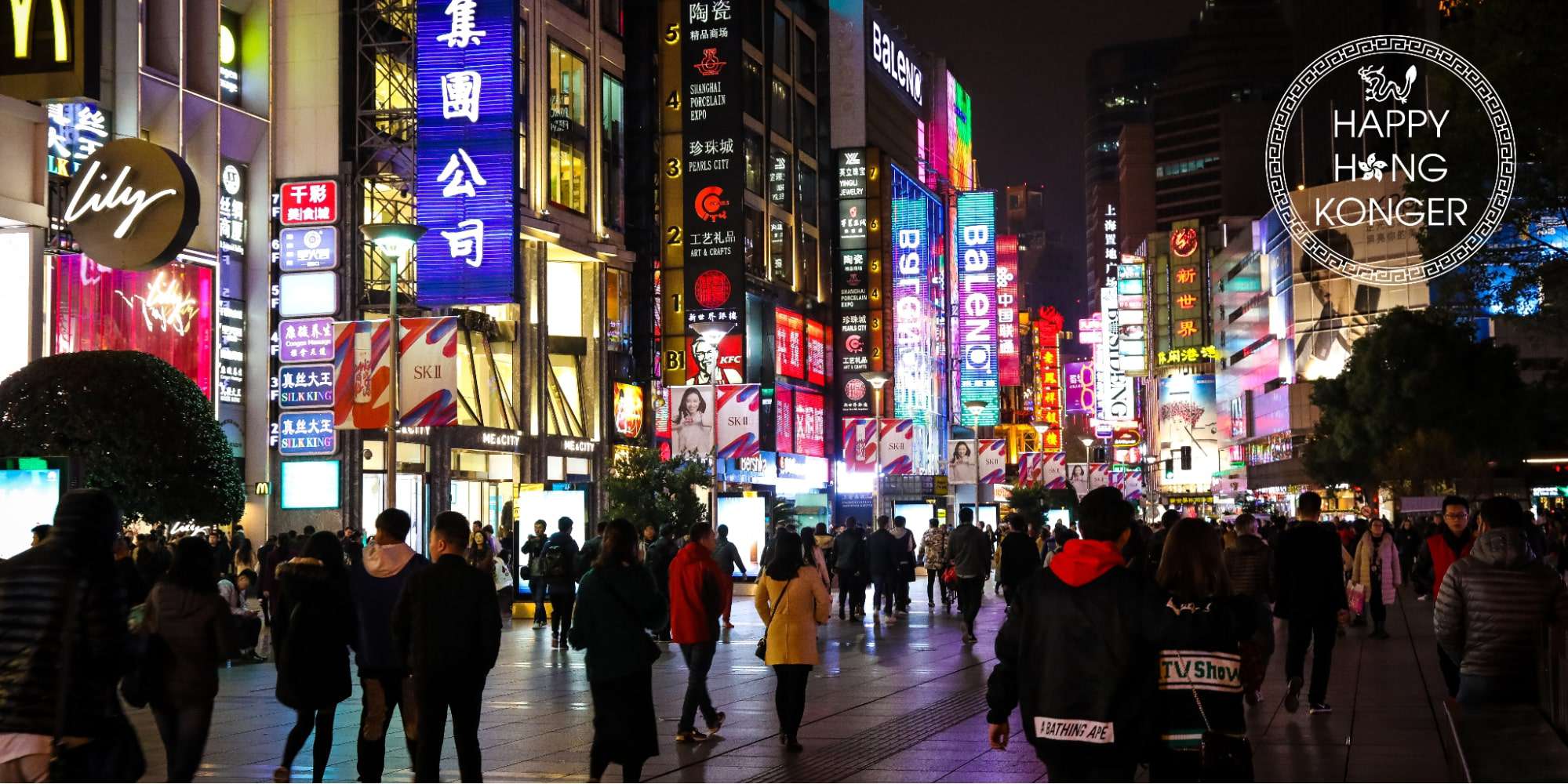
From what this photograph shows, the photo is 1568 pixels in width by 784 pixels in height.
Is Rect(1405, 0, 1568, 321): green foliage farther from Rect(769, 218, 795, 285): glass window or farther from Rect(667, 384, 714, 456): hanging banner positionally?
Rect(769, 218, 795, 285): glass window

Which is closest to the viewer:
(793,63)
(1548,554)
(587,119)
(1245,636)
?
(1245,636)

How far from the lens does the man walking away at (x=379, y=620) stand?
1045 cm

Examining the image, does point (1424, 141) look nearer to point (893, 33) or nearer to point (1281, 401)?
point (893, 33)

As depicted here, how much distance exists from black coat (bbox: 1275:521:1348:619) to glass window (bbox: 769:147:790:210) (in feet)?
179

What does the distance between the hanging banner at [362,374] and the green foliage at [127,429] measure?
5.99 metres

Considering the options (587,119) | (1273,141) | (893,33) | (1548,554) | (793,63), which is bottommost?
(1548,554)

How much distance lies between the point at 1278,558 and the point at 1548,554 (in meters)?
15.6

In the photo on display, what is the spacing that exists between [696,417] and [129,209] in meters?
16.7

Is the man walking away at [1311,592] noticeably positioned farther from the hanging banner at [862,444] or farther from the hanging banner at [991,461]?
the hanging banner at [991,461]

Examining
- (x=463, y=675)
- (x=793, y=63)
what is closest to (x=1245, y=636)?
(x=463, y=675)

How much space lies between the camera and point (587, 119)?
173 feet

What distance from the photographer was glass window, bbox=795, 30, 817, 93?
74.3 metres

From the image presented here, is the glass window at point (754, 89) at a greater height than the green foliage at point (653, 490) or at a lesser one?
greater

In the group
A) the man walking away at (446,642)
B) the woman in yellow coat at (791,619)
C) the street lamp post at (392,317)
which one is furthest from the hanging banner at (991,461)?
the man walking away at (446,642)
